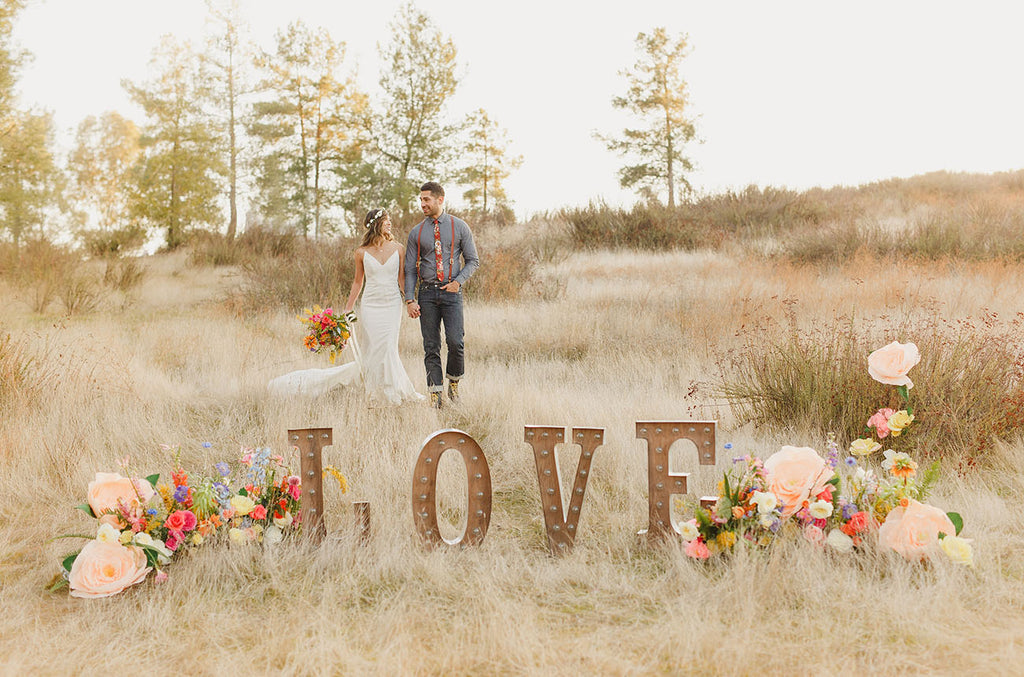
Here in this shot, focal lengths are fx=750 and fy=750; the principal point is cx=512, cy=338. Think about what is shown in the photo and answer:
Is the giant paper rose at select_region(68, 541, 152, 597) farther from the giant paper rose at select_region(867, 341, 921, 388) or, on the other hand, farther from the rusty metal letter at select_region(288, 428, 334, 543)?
the giant paper rose at select_region(867, 341, 921, 388)

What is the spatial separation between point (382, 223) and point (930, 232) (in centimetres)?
1065

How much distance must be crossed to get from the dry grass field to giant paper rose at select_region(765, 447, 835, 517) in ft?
0.84

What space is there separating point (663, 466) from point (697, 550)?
0.44 m

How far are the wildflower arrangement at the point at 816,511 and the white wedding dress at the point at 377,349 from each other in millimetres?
4012

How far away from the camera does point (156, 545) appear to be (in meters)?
3.37

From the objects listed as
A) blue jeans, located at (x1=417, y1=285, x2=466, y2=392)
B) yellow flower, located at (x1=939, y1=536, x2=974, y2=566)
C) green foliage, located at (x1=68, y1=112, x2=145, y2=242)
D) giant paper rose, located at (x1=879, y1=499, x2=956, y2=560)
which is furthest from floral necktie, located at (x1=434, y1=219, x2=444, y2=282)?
green foliage, located at (x1=68, y1=112, x2=145, y2=242)

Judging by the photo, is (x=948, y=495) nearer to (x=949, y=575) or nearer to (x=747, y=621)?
(x=949, y=575)

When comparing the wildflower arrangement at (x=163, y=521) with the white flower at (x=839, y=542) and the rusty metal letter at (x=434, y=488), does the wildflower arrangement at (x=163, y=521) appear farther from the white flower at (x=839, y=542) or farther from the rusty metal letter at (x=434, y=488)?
the white flower at (x=839, y=542)

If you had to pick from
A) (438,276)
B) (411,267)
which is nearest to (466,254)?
(438,276)

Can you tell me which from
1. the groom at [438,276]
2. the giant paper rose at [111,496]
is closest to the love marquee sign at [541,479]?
the giant paper rose at [111,496]

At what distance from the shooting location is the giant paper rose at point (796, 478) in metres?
3.43

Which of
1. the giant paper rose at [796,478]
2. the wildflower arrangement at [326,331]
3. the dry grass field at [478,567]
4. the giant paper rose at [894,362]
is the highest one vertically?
the wildflower arrangement at [326,331]

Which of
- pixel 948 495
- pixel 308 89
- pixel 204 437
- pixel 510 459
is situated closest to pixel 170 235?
pixel 308 89

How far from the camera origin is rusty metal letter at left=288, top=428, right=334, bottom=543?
3.75m
